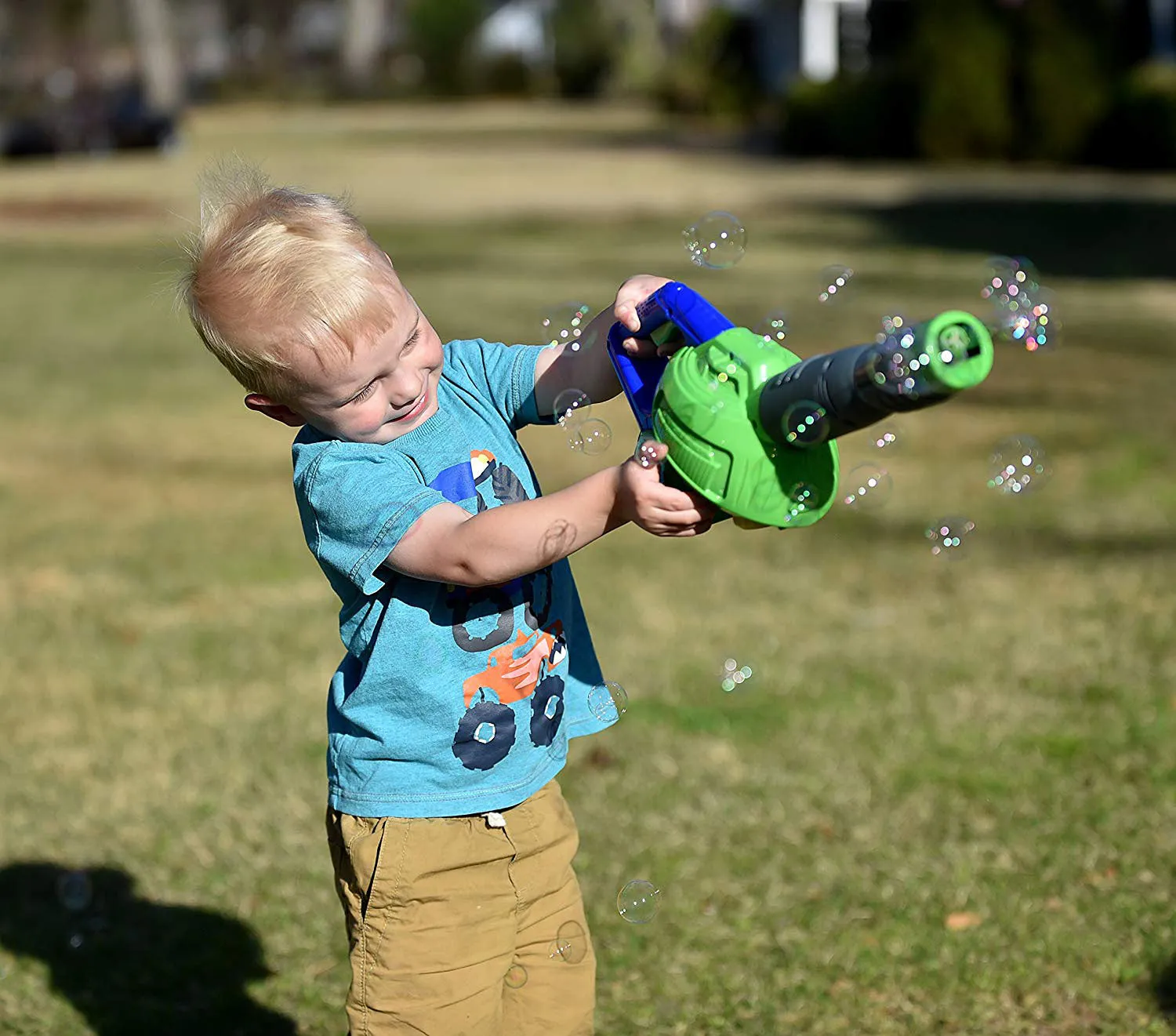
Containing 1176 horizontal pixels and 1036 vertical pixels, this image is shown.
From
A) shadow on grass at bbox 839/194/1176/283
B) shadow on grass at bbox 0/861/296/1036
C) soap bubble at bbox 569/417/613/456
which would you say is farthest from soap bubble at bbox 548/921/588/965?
shadow on grass at bbox 839/194/1176/283

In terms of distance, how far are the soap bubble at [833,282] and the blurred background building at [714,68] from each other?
20.4 metres

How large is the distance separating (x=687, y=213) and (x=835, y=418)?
17388mm

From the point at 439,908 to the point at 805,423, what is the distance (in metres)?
0.96

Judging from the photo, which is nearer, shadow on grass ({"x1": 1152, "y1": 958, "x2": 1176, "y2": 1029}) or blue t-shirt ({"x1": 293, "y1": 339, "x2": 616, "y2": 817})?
blue t-shirt ({"x1": 293, "y1": 339, "x2": 616, "y2": 817})

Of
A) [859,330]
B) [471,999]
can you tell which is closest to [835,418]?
[471,999]

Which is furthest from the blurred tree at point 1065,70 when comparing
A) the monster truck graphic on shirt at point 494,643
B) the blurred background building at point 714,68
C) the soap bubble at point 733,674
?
the monster truck graphic on shirt at point 494,643

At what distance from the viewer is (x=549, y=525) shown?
2.18 metres

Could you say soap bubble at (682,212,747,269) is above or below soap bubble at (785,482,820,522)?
above

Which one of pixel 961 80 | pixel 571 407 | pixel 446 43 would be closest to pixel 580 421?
pixel 571 407

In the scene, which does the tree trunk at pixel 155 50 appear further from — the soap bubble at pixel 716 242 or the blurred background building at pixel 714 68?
the soap bubble at pixel 716 242

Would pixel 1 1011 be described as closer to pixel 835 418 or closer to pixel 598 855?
pixel 598 855

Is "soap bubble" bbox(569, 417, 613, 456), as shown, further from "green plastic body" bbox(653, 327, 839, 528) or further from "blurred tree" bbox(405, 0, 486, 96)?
"blurred tree" bbox(405, 0, 486, 96)

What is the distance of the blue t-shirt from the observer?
2.33 metres

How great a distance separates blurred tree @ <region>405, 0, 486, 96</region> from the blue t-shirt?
170 ft
